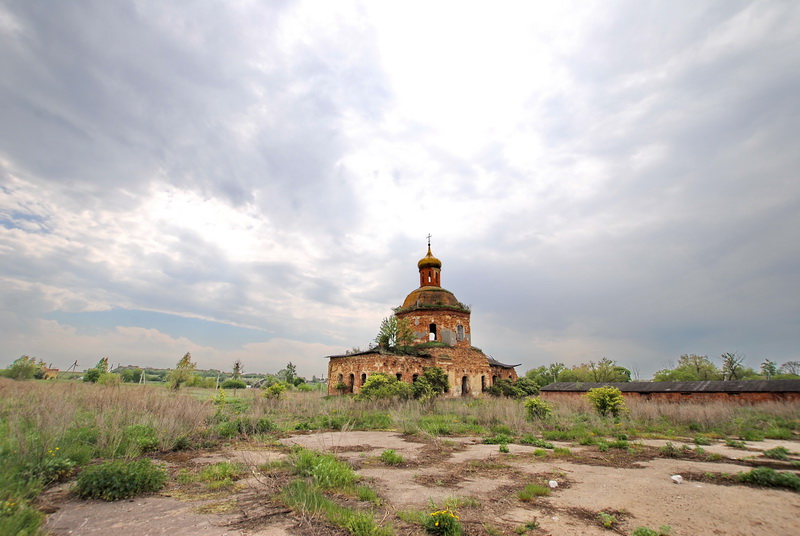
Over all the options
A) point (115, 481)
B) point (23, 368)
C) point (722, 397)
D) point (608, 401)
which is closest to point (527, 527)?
point (115, 481)

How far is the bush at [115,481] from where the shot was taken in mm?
4883

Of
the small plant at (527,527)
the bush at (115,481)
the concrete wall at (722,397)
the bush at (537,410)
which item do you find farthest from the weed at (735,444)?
the bush at (115,481)

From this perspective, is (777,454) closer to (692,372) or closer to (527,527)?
(527,527)

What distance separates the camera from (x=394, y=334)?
30.6 m

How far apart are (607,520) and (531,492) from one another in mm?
1229

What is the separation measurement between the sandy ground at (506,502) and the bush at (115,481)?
0.14 m

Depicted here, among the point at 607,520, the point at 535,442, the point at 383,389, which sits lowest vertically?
the point at 535,442

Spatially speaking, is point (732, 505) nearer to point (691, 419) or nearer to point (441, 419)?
point (441, 419)

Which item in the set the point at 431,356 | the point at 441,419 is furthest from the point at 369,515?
the point at 431,356

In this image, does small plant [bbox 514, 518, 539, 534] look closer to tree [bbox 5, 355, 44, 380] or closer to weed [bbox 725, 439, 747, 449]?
weed [bbox 725, 439, 747, 449]

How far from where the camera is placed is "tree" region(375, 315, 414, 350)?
100.0 feet

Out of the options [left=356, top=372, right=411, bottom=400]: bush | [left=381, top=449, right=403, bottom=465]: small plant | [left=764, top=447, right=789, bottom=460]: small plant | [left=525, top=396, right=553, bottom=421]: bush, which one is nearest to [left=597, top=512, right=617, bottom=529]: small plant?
[left=381, top=449, right=403, bottom=465]: small plant

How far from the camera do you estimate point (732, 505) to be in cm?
489

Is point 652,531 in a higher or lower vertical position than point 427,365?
lower
